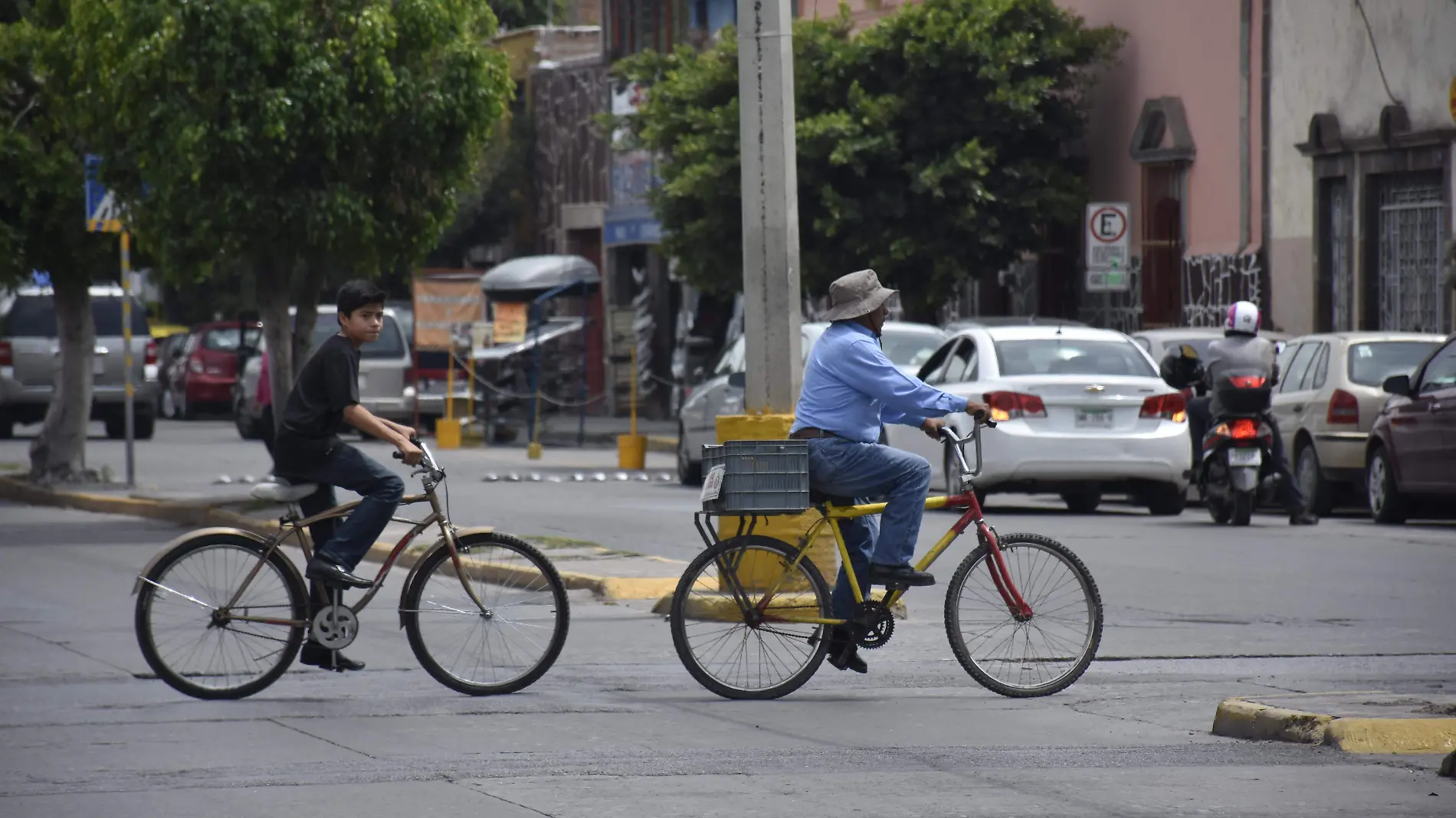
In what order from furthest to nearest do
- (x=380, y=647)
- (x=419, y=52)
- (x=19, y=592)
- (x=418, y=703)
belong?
(x=419, y=52), (x=19, y=592), (x=380, y=647), (x=418, y=703)

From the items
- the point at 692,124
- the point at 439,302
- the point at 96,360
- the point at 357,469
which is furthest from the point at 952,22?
the point at 357,469

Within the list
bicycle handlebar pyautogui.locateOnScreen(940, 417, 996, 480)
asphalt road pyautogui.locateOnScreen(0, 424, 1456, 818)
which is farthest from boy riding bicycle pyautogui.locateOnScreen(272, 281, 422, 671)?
bicycle handlebar pyautogui.locateOnScreen(940, 417, 996, 480)

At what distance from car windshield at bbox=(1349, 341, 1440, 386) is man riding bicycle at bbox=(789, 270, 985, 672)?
10.8 m

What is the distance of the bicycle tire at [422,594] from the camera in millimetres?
9773

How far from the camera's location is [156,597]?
9.70m

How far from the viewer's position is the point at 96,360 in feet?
112

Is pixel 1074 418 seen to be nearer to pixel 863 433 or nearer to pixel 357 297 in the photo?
pixel 863 433

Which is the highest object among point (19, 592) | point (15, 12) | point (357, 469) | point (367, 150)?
point (15, 12)

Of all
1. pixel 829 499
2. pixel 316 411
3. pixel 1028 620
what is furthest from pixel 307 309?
pixel 1028 620

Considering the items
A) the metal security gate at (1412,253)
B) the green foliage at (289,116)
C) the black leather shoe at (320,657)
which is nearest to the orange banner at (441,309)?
the metal security gate at (1412,253)

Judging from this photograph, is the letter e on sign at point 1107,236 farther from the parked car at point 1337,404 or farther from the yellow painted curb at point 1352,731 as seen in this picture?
the yellow painted curb at point 1352,731

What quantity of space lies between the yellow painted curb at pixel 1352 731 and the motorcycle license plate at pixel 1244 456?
9956 millimetres

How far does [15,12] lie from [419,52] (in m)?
5.26

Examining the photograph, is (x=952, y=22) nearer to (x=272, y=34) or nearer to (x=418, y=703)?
(x=272, y=34)
